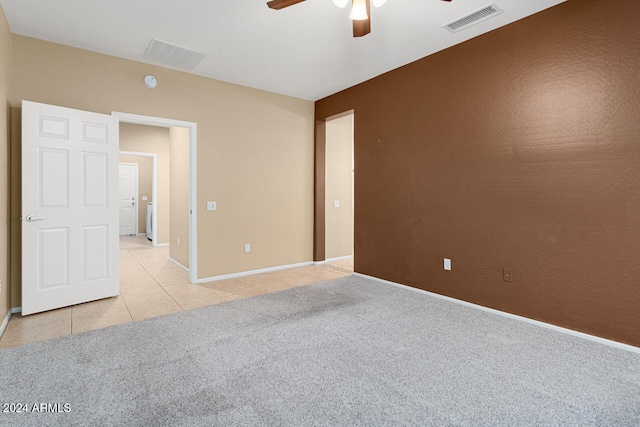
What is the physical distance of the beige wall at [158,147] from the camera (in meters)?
7.19

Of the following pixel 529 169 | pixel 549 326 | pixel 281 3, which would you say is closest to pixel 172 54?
pixel 281 3

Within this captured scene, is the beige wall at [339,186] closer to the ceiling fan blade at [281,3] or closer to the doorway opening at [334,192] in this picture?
the doorway opening at [334,192]

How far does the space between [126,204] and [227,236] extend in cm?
625

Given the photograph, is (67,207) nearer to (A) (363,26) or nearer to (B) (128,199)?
(A) (363,26)

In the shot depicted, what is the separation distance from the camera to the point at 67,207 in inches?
126

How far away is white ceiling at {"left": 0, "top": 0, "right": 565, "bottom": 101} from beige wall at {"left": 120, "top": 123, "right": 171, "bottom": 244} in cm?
418

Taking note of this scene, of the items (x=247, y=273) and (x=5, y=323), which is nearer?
(x=5, y=323)

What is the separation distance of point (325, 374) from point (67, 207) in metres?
3.05

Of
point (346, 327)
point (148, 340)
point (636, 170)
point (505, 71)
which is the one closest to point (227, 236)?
point (148, 340)

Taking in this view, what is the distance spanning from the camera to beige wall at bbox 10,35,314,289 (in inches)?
128

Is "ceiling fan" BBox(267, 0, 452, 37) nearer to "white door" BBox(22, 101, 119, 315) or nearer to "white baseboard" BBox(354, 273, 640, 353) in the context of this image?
"white door" BBox(22, 101, 119, 315)

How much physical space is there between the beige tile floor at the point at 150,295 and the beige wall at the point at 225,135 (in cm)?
40

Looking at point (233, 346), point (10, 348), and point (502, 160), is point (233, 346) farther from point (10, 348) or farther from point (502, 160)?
point (502, 160)

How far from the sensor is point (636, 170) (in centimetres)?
229
